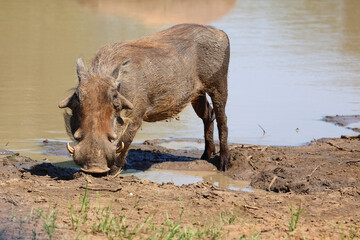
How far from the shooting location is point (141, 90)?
19.5 ft

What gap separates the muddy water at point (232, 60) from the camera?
8.09m

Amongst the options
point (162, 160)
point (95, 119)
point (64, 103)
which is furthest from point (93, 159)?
point (162, 160)

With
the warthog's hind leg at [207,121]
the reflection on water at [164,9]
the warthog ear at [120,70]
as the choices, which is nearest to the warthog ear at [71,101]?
the warthog ear at [120,70]

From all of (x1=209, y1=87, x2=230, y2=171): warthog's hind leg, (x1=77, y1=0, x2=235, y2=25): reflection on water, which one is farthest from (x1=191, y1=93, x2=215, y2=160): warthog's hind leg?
(x1=77, y1=0, x2=235, y2=25): reflection on water

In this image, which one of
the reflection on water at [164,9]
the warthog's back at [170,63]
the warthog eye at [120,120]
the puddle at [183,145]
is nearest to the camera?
the warthog eye at [120,120]

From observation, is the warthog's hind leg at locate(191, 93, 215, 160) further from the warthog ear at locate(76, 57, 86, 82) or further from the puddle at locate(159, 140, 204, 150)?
the warthog ear at locate(76, 57, 86, 82)

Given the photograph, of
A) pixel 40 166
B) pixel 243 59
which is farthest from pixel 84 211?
pixel 243 59

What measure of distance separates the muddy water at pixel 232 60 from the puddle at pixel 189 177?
1023mm

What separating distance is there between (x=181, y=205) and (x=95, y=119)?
100cm

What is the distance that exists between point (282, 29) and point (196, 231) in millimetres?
12575

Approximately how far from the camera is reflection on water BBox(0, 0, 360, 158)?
8.16 meters

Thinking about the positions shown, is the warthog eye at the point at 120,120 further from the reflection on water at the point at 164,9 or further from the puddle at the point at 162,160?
the reflection on water at the point at 164,9

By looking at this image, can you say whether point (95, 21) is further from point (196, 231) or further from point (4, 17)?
point (196, 231)

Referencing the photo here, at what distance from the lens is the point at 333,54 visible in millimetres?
12984
